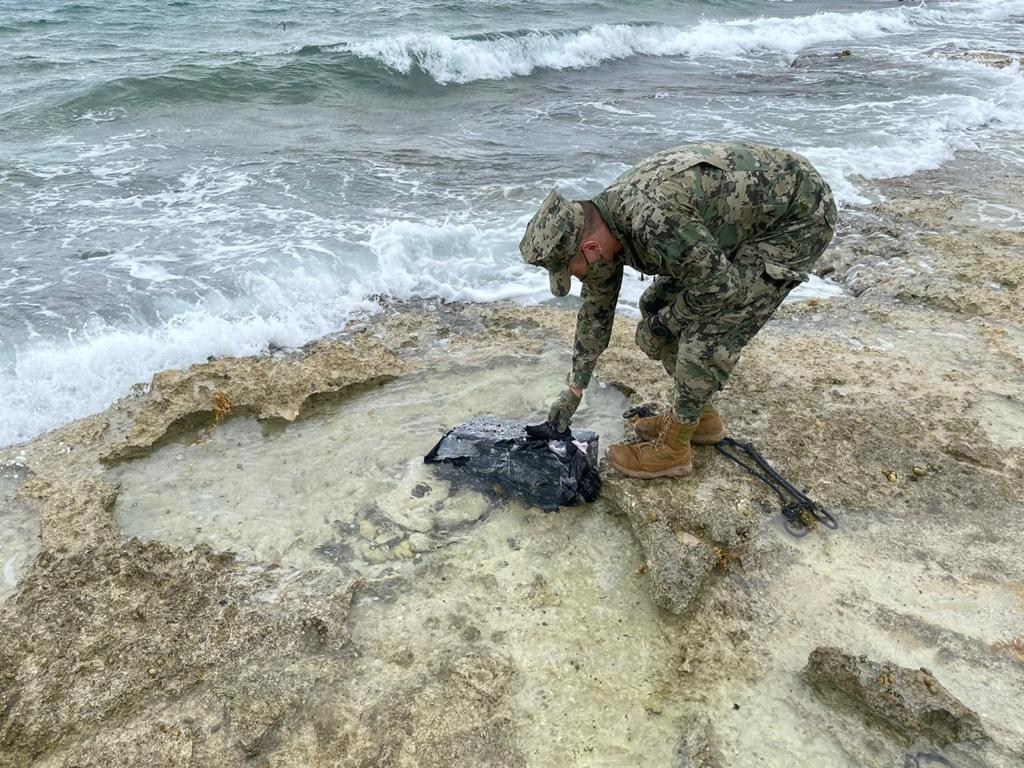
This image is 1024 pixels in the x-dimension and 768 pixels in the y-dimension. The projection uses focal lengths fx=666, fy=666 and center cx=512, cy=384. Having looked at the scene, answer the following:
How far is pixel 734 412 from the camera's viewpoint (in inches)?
142

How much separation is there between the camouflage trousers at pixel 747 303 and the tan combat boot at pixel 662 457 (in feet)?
0.42

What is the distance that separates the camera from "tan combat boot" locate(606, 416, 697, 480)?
301 centimetres

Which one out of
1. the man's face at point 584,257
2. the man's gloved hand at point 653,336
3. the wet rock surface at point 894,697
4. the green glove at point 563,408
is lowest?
the wet rock surface at point 894,697

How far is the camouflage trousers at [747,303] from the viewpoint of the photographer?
2.56m

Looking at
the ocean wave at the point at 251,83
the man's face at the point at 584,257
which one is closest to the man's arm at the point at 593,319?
the man's face at the point at 584,257

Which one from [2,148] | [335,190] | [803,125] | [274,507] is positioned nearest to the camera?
[274,507]

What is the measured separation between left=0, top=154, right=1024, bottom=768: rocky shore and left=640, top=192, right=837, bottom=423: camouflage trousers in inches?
21.3

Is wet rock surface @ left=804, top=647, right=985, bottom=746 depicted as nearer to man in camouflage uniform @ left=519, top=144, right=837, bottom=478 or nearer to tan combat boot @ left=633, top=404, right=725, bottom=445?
man in camouflage uniform @ left=519, top=144, right=837, bottom=478

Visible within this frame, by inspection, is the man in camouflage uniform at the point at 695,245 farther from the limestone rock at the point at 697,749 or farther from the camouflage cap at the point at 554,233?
the limestone rock at the point at 697,749

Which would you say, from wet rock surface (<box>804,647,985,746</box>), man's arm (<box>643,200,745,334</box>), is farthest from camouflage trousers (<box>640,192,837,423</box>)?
wet rock surface (<box>804,647,985,746</box>)

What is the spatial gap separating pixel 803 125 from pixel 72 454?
9.93 metres

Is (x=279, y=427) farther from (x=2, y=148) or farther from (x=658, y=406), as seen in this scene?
(x=2, y=148)

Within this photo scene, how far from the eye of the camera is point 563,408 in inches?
116

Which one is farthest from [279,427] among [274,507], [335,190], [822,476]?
[335,190]
